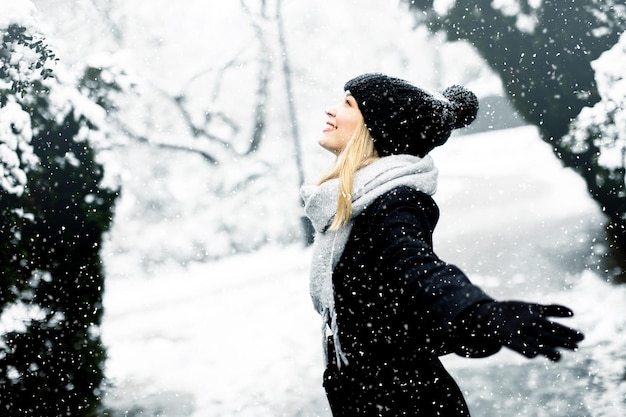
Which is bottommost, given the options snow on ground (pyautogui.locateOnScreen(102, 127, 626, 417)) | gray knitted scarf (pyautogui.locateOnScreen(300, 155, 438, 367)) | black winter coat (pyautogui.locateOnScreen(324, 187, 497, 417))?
black winter coat (pyautogui.locateOnScreen(324, 187, 497, 417))

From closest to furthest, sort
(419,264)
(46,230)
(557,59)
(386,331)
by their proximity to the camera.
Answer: (419,264) → (386,331) → (46,230) → (557,59)

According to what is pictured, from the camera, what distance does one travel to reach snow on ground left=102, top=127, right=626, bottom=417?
3553 mm

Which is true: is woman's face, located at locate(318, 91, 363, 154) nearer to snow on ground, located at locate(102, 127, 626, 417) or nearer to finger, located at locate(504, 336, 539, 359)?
finger, located at locate(504, 336, 539, 359)

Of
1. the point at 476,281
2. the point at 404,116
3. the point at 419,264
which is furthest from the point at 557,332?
the point at 476,281

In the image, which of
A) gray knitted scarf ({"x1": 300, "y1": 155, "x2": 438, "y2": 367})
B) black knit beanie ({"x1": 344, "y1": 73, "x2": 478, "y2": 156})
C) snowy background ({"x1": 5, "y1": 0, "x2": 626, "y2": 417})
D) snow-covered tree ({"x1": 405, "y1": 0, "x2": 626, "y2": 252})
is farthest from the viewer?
snowy background ({"x1": 5, "y1": 0, "x2": 626, "y2": 417})

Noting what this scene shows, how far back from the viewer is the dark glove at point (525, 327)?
0.90 metres

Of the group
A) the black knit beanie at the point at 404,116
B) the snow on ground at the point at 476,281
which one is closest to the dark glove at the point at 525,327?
the black knit beanie at the point at 404,116

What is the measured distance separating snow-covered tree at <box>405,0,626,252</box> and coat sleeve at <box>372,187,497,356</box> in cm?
304

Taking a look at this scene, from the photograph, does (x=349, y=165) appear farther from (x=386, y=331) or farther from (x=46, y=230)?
(x=46, y=230)

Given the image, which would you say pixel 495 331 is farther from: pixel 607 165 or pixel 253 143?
pixel 253 143

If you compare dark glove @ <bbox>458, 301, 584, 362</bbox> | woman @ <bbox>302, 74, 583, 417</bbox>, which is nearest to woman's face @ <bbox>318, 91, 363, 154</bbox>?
woman @ <bbox>302, 74, 583, 417</bbox>

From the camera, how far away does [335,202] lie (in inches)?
54.5

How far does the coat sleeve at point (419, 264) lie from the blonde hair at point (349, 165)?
9 cm

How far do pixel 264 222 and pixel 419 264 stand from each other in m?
4.84
